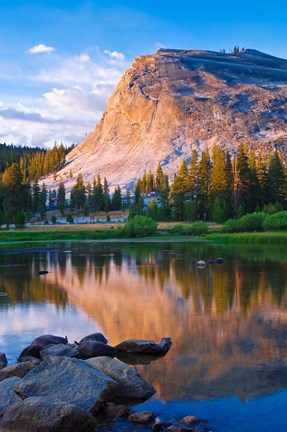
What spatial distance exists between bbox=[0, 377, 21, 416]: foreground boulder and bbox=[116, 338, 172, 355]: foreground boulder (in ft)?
14.2

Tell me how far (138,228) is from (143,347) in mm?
54244

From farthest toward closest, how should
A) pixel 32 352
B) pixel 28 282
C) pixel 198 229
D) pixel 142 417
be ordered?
1. pixel 198 229
2. pixel 28 282
3. pixel 32 352
4. pixel 142 417

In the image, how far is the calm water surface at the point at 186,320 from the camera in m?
11.1

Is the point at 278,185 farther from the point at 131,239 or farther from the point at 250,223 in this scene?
the point at 131,239

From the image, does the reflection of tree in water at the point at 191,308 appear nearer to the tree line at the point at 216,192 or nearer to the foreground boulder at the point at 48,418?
the foreground boulder at the point at 48,418

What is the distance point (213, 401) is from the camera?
11062 millimetres

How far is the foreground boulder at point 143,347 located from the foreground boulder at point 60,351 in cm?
151

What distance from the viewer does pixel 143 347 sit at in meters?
14.7

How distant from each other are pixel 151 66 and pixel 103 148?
39.1 metres

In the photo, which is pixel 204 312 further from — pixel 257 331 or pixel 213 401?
pixel 213 401

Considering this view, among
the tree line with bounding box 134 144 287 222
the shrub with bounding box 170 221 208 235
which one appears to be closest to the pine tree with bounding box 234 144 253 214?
the tree line with bounding box 134 144 287 222

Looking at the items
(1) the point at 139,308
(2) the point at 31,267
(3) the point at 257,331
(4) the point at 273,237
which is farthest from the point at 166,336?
(4) the point at 273,237

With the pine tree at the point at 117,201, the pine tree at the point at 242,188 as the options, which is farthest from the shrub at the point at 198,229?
the pine tree at the point at 117,201

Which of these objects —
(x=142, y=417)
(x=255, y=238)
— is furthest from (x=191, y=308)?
(x=255, y=238)
